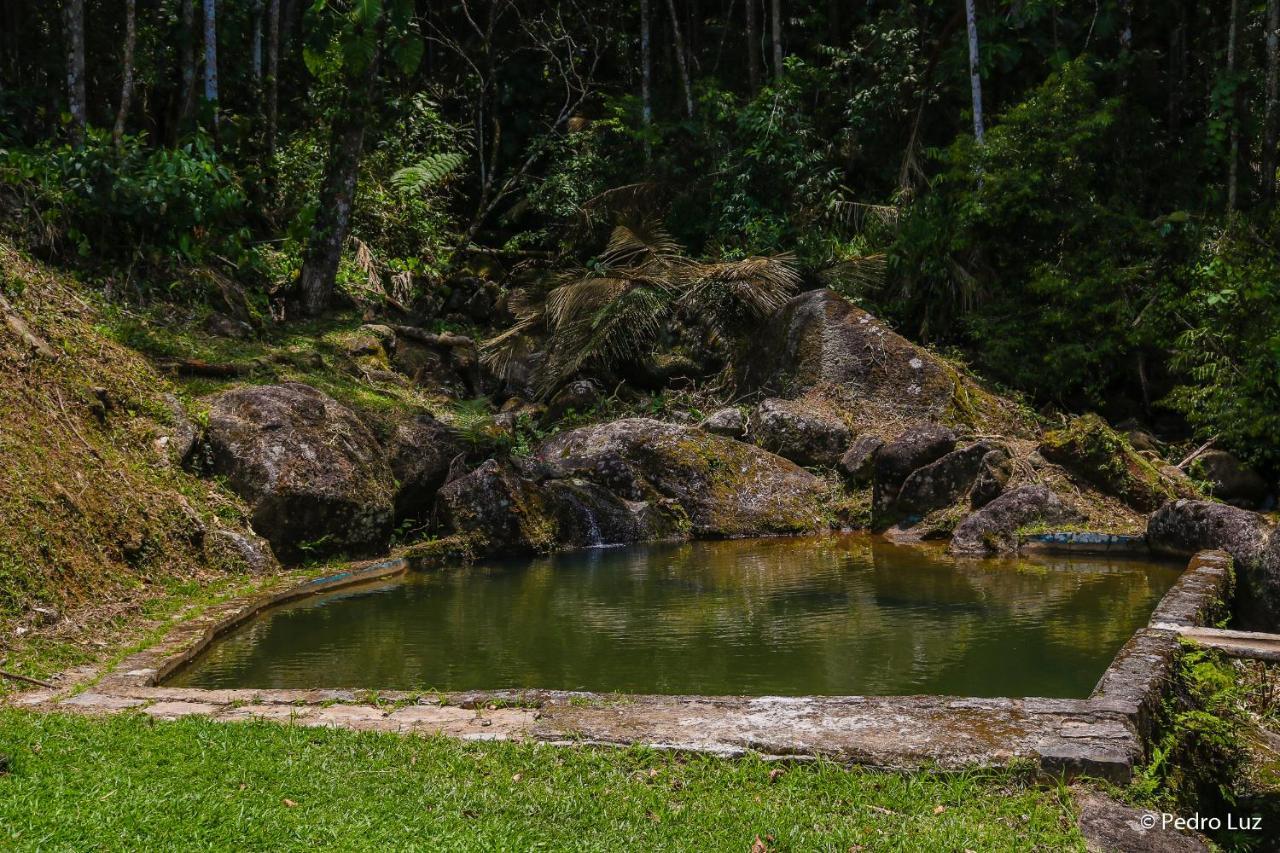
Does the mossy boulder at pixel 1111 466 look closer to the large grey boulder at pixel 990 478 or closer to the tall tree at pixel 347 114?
the large grey boulder at pixel 990 478

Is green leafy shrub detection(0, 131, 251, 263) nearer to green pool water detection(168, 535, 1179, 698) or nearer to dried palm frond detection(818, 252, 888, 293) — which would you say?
green pool water detection(168, 535, 1179, 698)

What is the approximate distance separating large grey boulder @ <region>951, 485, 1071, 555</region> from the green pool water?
370 mm

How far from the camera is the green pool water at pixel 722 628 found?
5992 millimetres

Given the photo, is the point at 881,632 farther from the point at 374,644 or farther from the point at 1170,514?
the point at 1170,514

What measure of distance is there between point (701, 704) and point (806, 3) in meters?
21.0

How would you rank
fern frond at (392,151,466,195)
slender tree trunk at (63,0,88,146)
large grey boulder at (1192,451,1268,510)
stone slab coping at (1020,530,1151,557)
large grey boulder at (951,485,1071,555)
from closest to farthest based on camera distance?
1. stone slab coping at (1020,530,1151,557)
2. large grey boulder at (951,485,1071,555)
3. large grey boulder at (1192,451,1268,510)
4. slender tree trunk at (63,0,88,146)
5. fern frond at (392,151,466,195)

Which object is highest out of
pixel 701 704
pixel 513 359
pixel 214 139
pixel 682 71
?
pixel 682 71

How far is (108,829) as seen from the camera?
348 centimetres

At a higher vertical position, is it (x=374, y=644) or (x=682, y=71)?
(x=682, y=71)

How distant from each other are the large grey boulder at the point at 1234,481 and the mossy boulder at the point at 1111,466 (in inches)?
37.2

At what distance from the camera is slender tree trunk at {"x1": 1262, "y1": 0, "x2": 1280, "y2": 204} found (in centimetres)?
1382

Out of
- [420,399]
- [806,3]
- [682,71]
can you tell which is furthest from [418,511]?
[806,3]

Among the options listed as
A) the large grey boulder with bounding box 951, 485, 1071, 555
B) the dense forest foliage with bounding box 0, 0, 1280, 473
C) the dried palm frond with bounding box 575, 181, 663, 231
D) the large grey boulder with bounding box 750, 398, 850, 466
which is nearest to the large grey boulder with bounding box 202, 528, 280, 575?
the dense forest foliage with bounding box 0, 0, 1280, 473

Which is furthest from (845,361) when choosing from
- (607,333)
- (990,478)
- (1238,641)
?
(1238,641)
